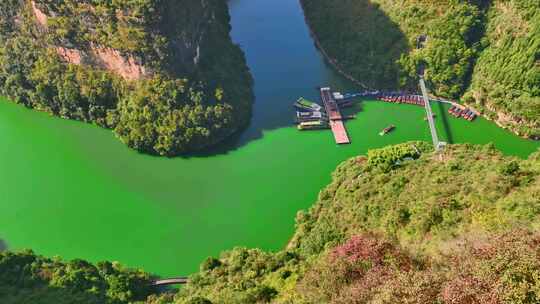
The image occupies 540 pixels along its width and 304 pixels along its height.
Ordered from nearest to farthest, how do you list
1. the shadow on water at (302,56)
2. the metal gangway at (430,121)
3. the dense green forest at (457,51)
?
the metal gangway at (430,121) → the dense green forest at (457,51) → the shadow on water at (302,56)

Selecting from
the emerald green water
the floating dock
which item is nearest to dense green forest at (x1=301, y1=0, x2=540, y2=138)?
the emerald green water

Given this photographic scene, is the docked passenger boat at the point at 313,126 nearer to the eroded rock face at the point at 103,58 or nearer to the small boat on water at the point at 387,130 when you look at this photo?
the small boat on water at the point at 387,130

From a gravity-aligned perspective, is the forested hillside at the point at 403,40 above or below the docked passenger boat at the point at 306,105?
above

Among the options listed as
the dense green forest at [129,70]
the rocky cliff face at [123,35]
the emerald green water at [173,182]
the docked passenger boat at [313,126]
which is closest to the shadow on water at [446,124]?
the emerald green water at [173,182]

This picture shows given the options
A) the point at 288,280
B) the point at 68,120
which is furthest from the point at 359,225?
the point at 68,120

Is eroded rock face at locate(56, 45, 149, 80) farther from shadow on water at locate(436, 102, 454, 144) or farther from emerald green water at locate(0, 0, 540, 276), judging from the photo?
shadow on water at locate(436, 102, 454, 144)

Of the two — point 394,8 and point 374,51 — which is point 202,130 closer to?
point 374,51

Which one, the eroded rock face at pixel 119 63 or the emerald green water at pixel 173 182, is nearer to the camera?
the emerald green water at pixel 173 182
